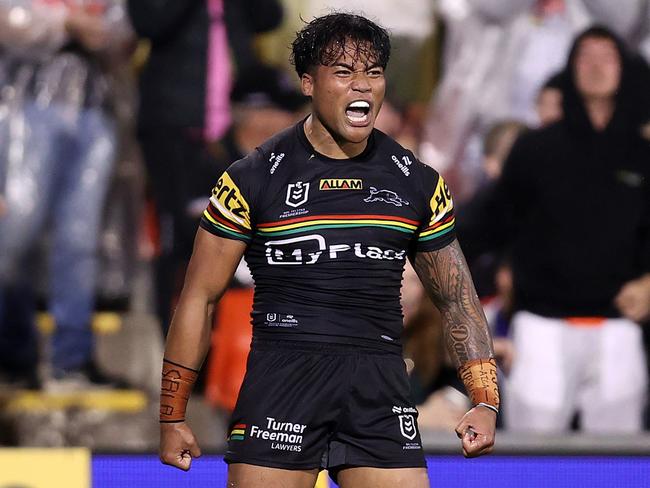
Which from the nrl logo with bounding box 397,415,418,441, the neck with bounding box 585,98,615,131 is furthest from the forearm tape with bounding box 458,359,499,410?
the neck with bounding box 585,98,615,131

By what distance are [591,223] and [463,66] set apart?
130cm

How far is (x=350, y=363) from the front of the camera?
402 centimetres

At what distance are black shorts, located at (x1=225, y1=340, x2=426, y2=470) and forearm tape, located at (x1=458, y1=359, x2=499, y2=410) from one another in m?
0.24

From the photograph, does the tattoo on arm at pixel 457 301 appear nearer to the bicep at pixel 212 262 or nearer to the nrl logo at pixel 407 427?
the nrl logo at pixel 407 427

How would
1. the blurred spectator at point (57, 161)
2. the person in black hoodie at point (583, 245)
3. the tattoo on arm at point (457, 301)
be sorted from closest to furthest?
the tattoo on arm at point (457, 301) → the person in black hoodie at point (583, 245) → the blurred spectator at point (57, 161)

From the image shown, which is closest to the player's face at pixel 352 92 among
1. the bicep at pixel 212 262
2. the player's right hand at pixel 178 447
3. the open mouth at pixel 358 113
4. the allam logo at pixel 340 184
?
the open mouth at pixel 358 113

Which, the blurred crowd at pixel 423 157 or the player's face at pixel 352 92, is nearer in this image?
the player's face at pixel 352 92

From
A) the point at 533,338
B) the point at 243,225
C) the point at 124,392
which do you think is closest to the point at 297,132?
the point at 243,225

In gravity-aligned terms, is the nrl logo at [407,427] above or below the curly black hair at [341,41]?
below

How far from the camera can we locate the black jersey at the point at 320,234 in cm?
403

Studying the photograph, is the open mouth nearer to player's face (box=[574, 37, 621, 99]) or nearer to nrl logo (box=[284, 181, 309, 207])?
nrl logo (box=[284, 181, 309, 207])

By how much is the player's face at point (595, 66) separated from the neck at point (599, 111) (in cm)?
3

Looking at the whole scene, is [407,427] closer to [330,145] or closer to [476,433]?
[476,433]

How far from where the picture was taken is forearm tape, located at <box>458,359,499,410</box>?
413cm
